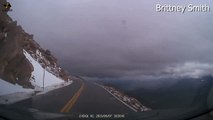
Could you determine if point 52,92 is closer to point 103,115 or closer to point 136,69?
point 103,115

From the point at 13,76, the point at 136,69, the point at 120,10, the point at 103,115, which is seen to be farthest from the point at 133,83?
Result: the point at 13,76

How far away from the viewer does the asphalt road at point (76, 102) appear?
496cm

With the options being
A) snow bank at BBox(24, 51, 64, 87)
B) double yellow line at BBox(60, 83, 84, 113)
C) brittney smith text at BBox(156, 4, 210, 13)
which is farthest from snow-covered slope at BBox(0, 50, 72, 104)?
brittney smith text at BBox(156, 4, 210, 13)

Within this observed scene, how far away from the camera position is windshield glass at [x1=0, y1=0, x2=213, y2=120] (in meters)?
4.89

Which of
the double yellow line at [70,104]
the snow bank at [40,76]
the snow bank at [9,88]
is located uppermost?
the snow bank at [40,76]

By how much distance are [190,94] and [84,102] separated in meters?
1.11

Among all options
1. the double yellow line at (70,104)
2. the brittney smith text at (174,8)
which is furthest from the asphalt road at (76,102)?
the brittney smith text at (174,8)

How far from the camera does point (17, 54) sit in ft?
16.4

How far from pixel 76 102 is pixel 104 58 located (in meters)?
0.54

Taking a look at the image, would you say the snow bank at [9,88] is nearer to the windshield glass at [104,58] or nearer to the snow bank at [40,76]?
the windshield glass at [104,58]

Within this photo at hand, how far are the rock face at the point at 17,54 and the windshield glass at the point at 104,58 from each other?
0.01 metres

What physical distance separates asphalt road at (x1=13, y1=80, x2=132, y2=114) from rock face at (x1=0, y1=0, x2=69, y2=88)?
16 cm

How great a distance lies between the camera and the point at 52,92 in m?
4.97

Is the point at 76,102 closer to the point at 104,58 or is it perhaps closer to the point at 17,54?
the point at 104,58
